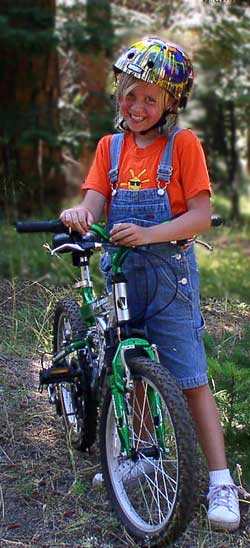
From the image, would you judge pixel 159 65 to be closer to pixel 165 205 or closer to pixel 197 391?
pixel 165 205

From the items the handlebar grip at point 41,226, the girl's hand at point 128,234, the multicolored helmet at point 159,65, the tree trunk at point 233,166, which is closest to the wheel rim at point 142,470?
the girl's hand at point 128,234

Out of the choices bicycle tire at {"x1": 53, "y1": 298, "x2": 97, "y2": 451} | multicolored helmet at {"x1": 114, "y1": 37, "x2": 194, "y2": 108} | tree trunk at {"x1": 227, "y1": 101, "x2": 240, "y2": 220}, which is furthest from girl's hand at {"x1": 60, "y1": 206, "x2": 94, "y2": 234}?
tree trunk at {"x1": 227, "y1": 101, "x2": 240, "y2": 220}

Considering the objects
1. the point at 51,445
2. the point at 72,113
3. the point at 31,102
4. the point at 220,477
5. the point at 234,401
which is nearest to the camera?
the point at 220,477

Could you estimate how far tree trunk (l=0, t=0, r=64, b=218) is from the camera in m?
9.16

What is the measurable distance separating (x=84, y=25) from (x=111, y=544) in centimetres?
700

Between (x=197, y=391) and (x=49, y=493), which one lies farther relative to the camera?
(x=49, y=493)

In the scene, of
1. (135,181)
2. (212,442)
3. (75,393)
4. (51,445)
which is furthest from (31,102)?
(212,442)

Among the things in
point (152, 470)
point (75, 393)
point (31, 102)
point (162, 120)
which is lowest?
point (152, 470)

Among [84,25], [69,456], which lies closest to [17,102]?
[84,25]

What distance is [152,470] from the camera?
3.32m

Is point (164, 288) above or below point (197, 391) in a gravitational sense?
above

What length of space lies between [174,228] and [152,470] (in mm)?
855

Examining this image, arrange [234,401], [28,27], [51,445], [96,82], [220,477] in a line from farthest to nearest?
[96,82], [28,27], [51,445], [234,401], [220,477]

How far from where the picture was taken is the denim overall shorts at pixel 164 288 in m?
3.31
